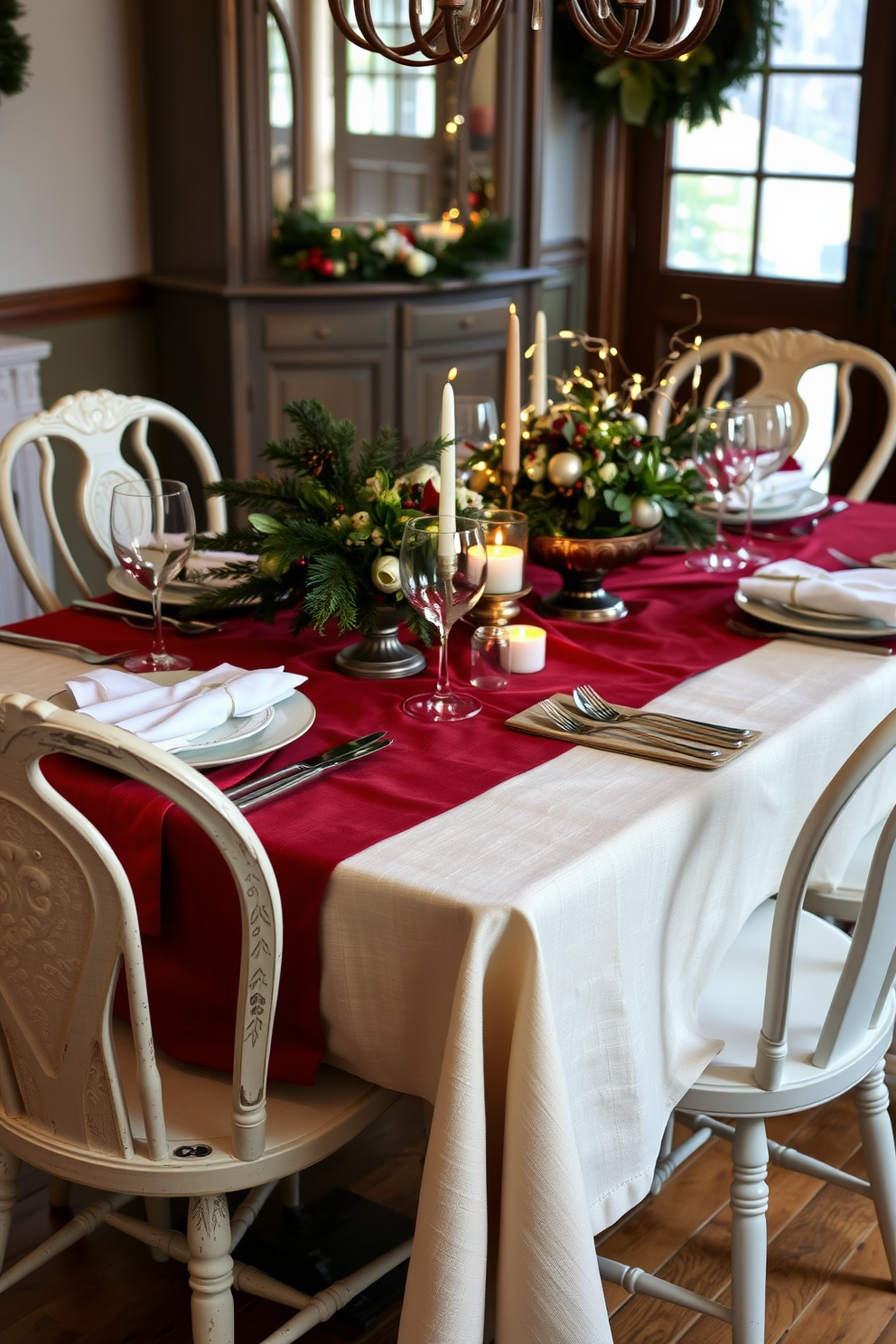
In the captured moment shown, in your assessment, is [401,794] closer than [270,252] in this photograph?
Yes

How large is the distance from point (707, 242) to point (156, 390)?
5.74 feet

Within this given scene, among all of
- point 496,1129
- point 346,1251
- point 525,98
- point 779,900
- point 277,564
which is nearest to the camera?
point 496,1129

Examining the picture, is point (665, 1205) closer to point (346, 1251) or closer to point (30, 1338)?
point (346, 1251)

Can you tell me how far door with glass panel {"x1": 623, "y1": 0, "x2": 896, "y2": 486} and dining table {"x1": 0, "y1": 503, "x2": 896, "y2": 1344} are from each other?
2856 millimetres

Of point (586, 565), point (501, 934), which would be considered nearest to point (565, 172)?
point (586, 565)

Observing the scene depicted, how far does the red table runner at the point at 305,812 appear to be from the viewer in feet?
4.23

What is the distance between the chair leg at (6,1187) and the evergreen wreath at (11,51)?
2687 millimetres

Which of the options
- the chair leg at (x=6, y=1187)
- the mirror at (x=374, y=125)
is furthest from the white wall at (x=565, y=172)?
the chair leg at (x=6, y=1187)

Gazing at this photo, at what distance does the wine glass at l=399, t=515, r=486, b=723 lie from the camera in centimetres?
147

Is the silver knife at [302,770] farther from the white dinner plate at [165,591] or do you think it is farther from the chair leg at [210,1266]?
the white dinner plate at [165,591]

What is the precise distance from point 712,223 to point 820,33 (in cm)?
61

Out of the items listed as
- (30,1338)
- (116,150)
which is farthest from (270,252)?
(30,1338)

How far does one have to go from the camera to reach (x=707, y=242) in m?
4.47

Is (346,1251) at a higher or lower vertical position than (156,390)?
lower
